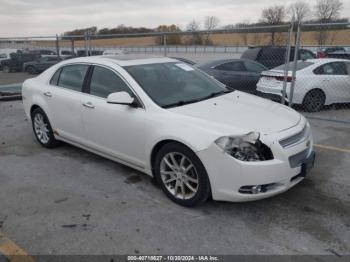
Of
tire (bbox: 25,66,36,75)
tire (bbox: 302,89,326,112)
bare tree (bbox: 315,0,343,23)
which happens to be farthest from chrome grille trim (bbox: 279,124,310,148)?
bare tree (bbox: 315,0,343,23)

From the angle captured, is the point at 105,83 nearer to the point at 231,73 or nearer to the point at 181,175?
the point at 181,175

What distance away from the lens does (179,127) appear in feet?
12.1

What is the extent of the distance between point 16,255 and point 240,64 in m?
8.84

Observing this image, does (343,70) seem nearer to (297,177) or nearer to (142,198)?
(297,177)

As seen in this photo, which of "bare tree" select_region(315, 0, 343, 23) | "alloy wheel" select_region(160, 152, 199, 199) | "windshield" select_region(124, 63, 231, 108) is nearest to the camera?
"alloy wheel" select_region(160, 152, 199, 199)

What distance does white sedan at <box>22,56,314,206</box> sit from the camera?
3.45m

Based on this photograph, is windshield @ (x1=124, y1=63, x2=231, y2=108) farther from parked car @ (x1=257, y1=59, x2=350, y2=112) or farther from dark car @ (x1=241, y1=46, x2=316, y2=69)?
dark car @ (x1=241, y1=46, x2=316, y2=69)

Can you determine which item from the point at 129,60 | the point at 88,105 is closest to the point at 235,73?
the point at 129,60

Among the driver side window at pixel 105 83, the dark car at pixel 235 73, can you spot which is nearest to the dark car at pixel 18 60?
the dark car at pixel 235 73

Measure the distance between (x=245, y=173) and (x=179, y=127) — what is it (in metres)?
0.83

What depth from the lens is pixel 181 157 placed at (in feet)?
12.4

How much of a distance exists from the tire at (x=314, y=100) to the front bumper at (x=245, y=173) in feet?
18.4

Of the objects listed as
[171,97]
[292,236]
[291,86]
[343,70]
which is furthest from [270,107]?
[343,70]

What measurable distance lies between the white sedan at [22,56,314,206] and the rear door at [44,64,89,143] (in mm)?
15
